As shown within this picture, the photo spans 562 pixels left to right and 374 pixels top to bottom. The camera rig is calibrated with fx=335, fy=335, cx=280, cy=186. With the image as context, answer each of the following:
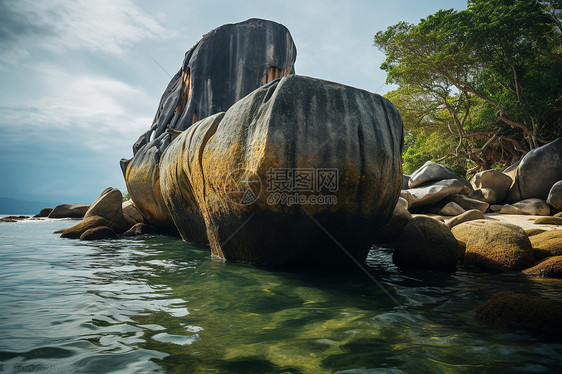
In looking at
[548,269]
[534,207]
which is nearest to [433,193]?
[534,207]

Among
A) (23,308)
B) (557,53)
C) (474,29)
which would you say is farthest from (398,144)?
(557,53)

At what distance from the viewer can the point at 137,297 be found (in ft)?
8.68

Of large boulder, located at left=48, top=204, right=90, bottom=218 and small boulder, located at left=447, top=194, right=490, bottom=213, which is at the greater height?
small boulder, located at left=447, top=194, right=490, bottom=213

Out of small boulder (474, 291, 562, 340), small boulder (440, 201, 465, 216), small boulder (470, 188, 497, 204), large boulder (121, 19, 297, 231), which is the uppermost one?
large boulder (121, 19, 297, 231)

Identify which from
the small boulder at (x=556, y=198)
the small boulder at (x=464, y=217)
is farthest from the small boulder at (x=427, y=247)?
the small boulder at (x=556, y=198)

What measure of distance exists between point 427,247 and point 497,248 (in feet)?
2.53

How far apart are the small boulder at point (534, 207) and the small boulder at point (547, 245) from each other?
6.12 metres

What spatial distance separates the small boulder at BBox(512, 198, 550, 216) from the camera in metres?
9.25

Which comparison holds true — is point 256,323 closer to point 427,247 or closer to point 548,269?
point 427,247

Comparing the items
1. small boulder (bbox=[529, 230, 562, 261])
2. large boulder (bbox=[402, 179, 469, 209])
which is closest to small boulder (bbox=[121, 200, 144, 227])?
large boulder (bbox=[402, 179, 469, 209])

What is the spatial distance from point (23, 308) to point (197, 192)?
2536 mm

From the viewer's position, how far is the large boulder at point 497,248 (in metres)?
3.67

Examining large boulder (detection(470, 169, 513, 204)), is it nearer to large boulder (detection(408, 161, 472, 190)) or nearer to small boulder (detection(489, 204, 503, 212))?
small boulder (detection(489, 204, 503, 212))

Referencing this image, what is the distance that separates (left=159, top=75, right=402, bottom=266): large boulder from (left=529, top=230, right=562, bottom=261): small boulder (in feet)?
6.00
